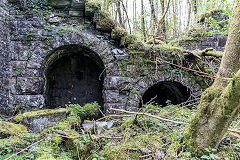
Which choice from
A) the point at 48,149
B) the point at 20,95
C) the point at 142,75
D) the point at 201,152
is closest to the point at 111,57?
the point at 142,75

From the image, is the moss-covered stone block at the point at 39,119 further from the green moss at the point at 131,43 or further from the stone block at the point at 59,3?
the stone block at the point at 59,3

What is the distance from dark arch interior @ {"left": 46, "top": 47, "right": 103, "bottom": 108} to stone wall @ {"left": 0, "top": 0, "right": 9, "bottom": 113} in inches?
57.6

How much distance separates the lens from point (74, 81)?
5.71m

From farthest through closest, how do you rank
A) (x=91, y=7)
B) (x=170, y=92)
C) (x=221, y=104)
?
(x=170, y=92), (x=91, y=7), (x=221, y=104)

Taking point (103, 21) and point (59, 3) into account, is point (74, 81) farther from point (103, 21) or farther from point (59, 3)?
point (59, 3)

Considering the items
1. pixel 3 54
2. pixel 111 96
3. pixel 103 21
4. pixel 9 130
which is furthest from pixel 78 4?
pixel 9 130

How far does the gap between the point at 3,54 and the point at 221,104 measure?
15.0 ft

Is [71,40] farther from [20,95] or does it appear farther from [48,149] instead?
[48,149]

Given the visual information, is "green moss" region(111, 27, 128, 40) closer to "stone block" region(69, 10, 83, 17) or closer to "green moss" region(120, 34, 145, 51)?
"green moss" region(120, 34, 145, 51)

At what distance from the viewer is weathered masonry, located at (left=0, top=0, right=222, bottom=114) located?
4078 mm

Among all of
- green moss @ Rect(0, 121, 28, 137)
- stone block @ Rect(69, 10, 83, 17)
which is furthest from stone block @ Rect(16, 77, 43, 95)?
stone block @ Rect(69, 10, 83, 17)

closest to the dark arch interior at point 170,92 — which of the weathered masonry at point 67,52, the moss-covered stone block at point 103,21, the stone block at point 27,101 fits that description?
the weathered masonry at point 67,52

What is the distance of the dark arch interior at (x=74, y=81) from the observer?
549 centimetres

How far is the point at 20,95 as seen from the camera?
4059mm
